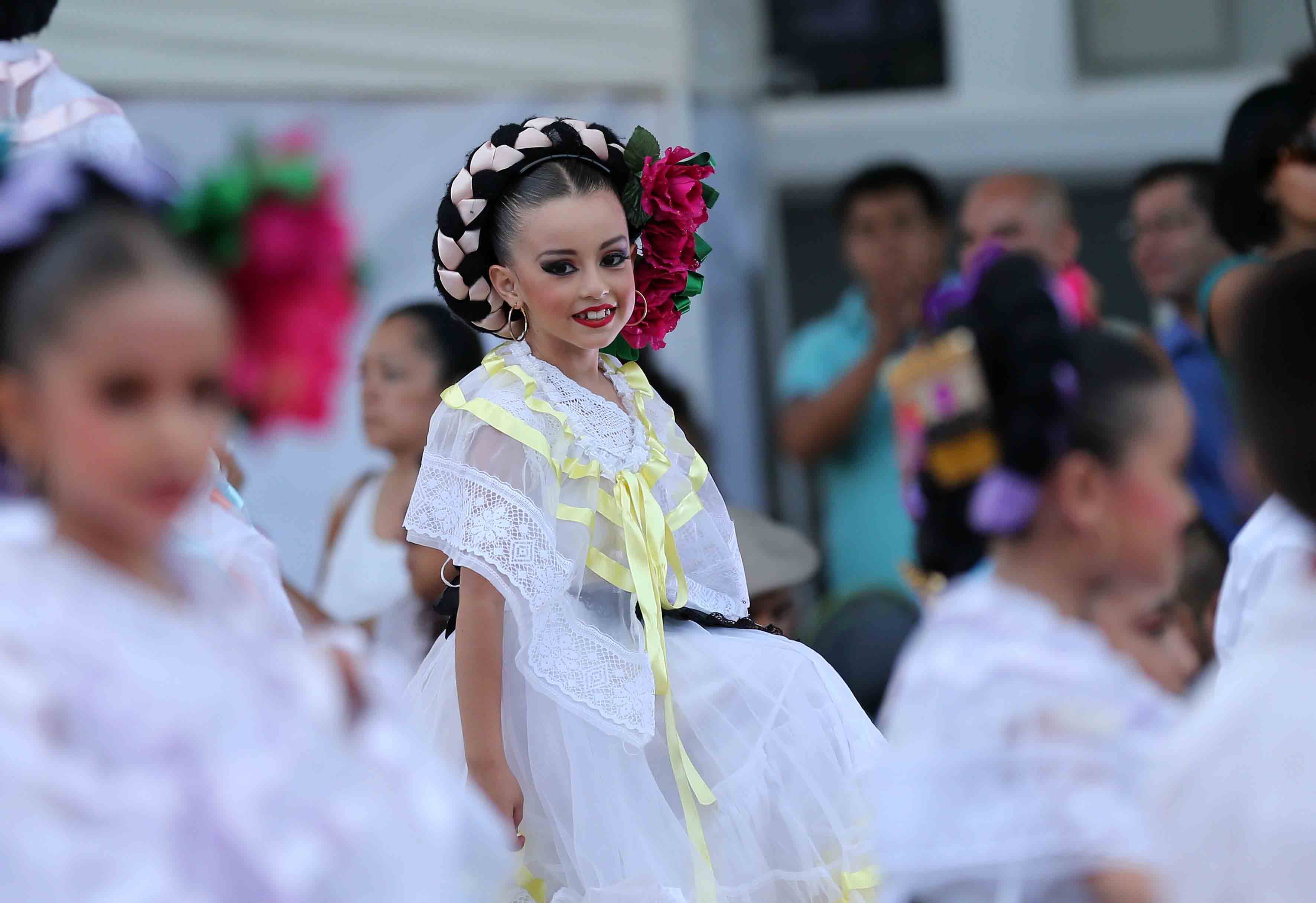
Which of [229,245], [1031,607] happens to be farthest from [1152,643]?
[229,245]

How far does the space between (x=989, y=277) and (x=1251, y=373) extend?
0.33 m

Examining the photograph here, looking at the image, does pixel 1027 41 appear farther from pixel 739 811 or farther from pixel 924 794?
pixel 924 794

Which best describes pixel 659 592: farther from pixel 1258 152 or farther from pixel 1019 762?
pixel 1258 152

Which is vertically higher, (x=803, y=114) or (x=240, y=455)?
(x=803, y=114)

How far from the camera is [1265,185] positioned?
3.75 meters

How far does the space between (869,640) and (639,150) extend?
4.63ft

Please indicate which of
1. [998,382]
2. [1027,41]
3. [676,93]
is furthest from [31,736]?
[1027,41]

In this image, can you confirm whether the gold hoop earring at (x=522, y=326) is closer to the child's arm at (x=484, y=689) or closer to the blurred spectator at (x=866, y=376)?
the child's arm at (x=484, y=689)

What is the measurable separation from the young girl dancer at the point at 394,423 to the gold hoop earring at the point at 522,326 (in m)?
1.20

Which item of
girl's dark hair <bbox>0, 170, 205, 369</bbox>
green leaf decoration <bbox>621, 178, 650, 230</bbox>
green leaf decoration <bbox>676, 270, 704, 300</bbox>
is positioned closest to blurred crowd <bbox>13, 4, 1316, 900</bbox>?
girl's dark hair <bbox>0, 170, 205, 369</bbox>

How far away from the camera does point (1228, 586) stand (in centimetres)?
307

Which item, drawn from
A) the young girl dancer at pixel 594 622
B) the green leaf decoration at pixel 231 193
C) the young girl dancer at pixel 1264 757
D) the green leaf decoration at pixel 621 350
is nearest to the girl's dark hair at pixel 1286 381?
the young girl dancer at pixel 1264 757

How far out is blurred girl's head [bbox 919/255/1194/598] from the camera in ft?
6.48

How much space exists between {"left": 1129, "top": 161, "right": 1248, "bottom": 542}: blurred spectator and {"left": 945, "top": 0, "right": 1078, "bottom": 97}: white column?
5.50 feet
